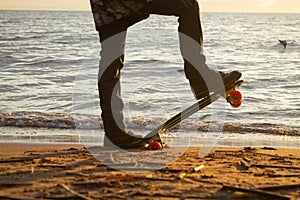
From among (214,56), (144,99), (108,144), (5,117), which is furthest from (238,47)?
(108,144)

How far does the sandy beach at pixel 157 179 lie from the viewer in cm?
329

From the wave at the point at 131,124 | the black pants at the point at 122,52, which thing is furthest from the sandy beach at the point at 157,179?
the wave at the point at 131,124

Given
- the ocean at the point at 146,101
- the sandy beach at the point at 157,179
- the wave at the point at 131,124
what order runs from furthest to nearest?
the wave at the point at 131,124 < the ocean at the point at 146,101 < the sandy beach at the point at 157,179

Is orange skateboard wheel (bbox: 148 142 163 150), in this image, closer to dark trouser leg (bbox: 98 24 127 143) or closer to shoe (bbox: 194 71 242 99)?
dark trouser leg (bbox: 98 24 127 143)

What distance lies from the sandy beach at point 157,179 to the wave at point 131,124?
3.18 meters

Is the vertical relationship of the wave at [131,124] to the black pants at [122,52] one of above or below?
below

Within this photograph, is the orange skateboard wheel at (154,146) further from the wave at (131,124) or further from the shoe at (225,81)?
the wave at (131,124)

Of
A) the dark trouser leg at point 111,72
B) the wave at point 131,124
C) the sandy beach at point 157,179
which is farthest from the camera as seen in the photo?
the wave at point 131,124

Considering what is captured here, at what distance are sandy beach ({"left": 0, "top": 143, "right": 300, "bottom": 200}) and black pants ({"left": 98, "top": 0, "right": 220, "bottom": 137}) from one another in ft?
1.71

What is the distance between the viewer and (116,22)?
489 centimetres

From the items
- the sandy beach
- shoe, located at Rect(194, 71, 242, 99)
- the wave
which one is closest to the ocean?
the wave

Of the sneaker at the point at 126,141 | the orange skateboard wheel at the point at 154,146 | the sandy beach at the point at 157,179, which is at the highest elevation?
the sandy beach at the point at 157,179

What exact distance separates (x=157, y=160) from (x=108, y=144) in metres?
0.90

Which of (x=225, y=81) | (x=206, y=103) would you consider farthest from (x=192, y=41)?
(x=206, y=103)
